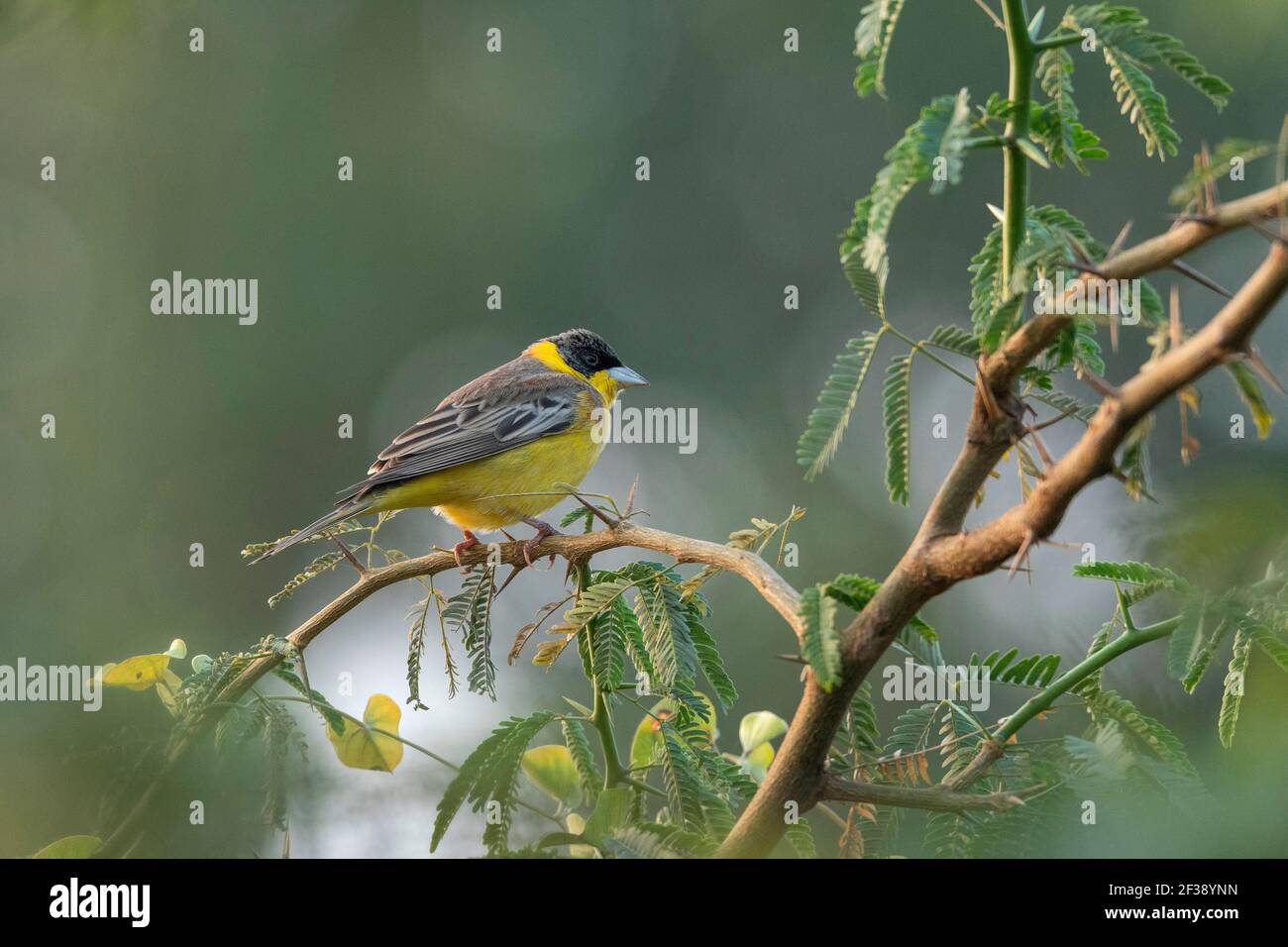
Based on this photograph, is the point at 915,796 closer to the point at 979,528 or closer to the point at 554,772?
the point at 979,528

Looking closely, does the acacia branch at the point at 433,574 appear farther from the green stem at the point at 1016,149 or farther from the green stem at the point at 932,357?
the green stem at the point at 1016,149

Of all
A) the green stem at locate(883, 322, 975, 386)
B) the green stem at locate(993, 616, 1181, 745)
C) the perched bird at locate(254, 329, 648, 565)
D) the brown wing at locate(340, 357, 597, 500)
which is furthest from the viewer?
the brown wing at locate(340, 357, 597, 500)

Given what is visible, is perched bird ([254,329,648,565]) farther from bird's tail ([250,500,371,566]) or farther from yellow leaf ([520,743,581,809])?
yellow leaf ([520,743,581,809])

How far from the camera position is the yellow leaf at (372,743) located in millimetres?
2410

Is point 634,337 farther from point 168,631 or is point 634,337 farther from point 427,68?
point 168,631

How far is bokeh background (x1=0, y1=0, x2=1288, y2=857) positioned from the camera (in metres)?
10.9

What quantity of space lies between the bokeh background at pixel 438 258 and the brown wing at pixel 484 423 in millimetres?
3659

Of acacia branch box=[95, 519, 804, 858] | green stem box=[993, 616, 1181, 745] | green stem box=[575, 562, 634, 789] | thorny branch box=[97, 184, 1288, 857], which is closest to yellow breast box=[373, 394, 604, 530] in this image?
acacia branch box=[95, 519, 804, 858]

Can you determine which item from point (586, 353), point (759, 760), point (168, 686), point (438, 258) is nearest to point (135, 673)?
point (168, 686)

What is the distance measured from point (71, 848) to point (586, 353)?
15.8 ft

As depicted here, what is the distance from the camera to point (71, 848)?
218 cm

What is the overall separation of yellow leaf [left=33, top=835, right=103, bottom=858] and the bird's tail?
3.23 feet
